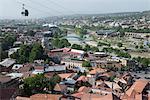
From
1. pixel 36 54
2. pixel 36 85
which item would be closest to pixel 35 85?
pixel 36 85

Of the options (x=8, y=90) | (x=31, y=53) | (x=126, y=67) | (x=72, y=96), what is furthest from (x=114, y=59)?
(x=8, y=90)

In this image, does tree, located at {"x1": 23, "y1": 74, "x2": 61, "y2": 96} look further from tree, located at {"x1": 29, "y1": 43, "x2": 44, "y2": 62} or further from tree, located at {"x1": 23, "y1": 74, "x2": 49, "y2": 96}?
tree, located at {"x1": 29, "y1": 43, "x2": 44, "y2": 62}

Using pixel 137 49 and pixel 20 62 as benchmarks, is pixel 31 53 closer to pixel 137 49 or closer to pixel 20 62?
pixel 20 62

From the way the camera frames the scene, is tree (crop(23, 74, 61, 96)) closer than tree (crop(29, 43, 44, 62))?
Yes

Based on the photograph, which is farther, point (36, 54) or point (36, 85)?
point (36, 54)

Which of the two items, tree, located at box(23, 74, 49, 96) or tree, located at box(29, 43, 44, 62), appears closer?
tree, located at box(23, 74, 49, 96)

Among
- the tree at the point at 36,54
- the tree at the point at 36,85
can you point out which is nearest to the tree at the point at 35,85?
the tree at the point at 36,85

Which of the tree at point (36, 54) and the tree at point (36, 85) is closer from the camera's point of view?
the tree at point (36, 85)

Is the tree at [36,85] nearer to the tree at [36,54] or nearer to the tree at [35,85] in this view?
the tree at [35,85]

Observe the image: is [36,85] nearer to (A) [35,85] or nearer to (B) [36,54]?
(A) [35,85]

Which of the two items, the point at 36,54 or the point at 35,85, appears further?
the point at 36,54

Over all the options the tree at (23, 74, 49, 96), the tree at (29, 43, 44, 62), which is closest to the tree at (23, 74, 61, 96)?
the tree at (23, 74, 49, 96)
